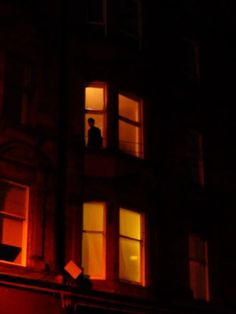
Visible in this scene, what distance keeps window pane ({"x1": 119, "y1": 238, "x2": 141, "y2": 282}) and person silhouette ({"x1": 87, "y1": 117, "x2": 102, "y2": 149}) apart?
2.84 meters

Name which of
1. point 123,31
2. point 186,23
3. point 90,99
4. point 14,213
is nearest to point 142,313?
point 14,213

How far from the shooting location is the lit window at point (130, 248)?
20.3m

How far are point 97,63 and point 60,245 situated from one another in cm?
580

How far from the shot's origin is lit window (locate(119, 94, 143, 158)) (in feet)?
71.1

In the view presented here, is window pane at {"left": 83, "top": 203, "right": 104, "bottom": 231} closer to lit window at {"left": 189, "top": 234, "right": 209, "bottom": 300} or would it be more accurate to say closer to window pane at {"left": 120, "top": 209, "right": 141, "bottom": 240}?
window pane at {"left": 120, "top": 209, "right": 141, "bottom": 240}

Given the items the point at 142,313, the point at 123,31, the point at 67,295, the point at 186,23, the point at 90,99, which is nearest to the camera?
the point at 67,295

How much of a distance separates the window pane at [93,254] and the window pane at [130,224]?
810mm

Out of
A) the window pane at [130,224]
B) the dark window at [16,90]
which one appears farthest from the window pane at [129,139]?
the dark window at [16,90]

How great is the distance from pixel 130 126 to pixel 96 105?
1.32 metres

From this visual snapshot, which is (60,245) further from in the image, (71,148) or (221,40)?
(221,40)

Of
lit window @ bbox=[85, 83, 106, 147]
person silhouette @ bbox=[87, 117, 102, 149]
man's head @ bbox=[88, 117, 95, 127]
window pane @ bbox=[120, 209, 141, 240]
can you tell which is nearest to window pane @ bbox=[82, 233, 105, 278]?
window pane @ bbox=[120, 209, 141, 240]

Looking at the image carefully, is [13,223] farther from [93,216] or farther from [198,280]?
[198,280]

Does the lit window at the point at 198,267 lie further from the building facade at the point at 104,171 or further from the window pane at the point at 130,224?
the window pane at the point at 130,224

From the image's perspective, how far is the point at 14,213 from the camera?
61.7 ft
